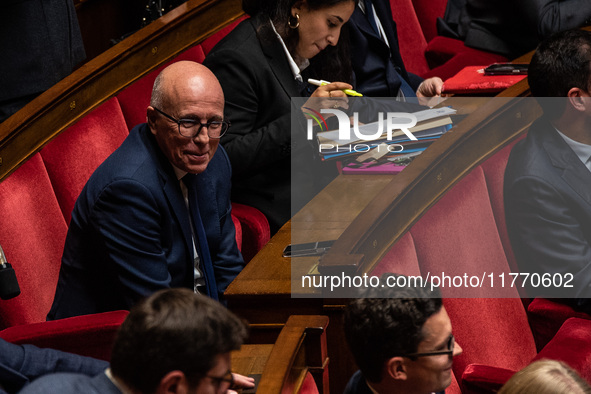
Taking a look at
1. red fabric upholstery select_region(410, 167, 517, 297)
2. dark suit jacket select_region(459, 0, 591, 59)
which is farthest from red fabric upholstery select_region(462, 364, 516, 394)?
dark suit jacket select_region(459, 0, 591, 59)

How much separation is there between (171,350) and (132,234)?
514 millimetres

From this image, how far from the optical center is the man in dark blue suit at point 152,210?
124 centimetres

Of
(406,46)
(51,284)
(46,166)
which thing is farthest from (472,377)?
(406,46)

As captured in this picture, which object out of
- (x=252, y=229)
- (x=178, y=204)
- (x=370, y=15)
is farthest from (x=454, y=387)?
(x=370, y=15)

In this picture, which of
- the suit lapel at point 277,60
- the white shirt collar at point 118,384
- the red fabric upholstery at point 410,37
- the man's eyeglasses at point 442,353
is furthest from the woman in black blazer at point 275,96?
the red fabric upholstery at point 410,37

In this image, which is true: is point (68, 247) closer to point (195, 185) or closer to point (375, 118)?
point (195, 185)

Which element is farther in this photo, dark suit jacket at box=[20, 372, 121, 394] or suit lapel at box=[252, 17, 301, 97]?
suit lapel at box=[252, 17, 301, 97]

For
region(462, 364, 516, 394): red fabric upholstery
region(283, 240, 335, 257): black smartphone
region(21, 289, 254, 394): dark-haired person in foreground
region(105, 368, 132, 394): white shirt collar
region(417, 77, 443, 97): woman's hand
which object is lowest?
region(417, 77, 443, 97): woman's hand

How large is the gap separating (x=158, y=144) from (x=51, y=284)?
363 mm

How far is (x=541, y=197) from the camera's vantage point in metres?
1.35

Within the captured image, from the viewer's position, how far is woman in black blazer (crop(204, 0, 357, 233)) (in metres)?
1.63

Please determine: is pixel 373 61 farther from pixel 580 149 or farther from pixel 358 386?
pixel 358 386

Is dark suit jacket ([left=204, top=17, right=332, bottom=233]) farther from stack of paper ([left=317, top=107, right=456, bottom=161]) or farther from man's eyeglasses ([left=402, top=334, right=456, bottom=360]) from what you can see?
man's eyeglasses ([left=402, top=334, right=456, bottom=360])

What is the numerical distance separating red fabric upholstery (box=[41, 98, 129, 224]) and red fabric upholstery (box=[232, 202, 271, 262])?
303 mm
